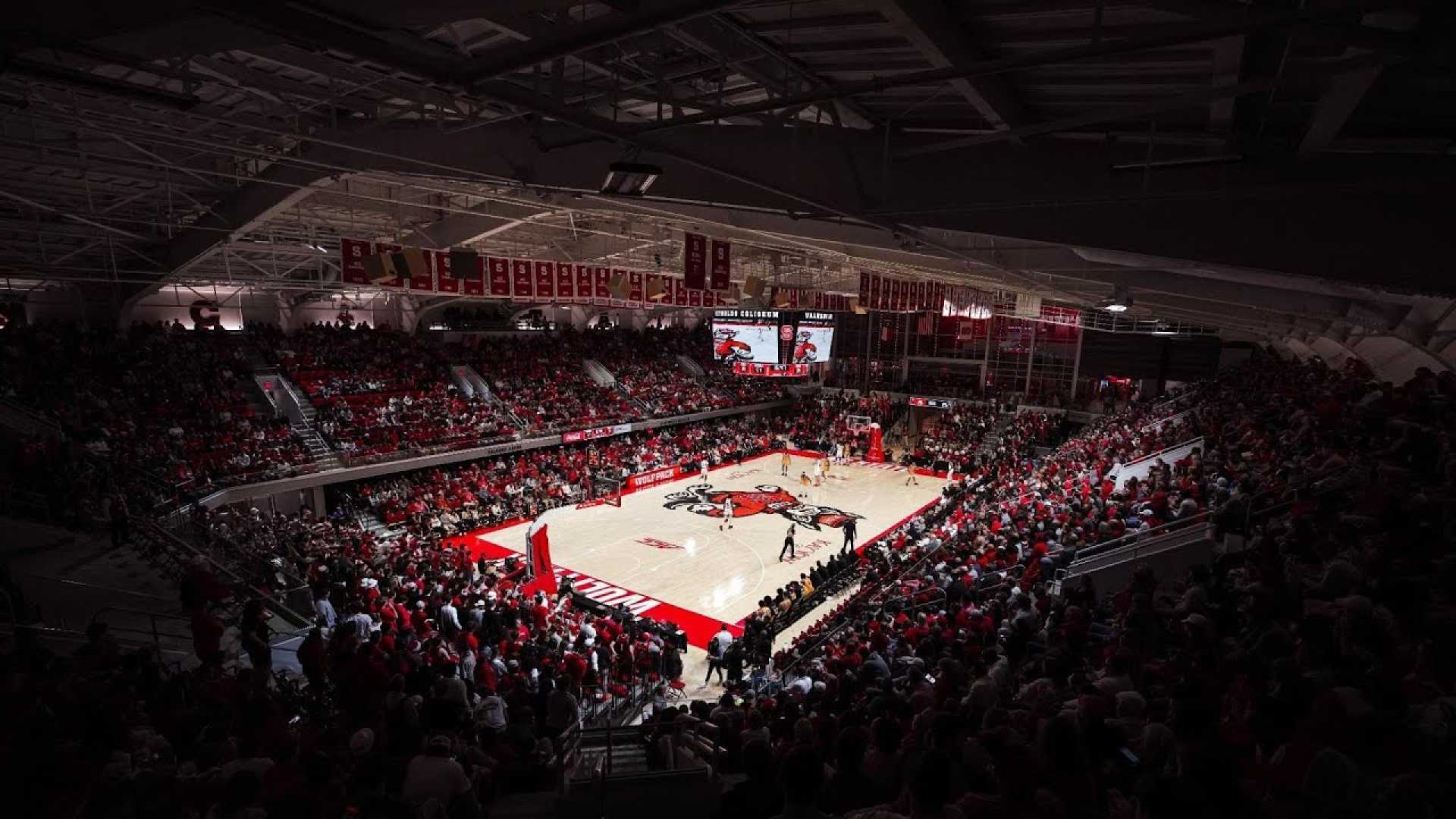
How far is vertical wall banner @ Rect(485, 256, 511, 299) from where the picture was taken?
17.6 metres

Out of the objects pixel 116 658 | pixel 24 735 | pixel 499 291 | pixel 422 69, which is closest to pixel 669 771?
pixel 24 735

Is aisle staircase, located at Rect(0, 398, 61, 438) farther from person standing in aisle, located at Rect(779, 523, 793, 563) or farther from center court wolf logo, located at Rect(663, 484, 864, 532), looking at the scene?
person standing in aisle, located at Rect(779, 523, 793, 563)

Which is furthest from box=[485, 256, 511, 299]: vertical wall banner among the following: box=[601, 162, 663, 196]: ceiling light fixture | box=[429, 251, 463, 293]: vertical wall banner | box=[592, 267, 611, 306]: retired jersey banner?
box=[601, 162, 663, 196]: ceiling light fixture

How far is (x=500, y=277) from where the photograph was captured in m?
17.8

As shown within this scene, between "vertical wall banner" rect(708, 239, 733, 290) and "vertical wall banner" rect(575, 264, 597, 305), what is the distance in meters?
6.90

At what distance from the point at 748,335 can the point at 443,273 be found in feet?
44.7

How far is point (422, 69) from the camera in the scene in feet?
14.0

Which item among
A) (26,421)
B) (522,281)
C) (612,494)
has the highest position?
(522,281)

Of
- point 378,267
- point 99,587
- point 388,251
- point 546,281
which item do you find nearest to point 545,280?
point 546,281

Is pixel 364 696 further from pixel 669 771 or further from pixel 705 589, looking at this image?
pixel 705 589

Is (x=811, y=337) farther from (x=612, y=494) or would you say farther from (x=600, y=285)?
(x=600, y=285)

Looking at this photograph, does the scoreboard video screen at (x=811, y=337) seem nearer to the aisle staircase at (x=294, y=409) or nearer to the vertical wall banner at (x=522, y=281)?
the vertical wall banner at (x=522, y=281)

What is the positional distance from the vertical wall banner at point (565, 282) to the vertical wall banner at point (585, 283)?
0.48 feet

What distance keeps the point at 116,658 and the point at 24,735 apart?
2.09 metres
